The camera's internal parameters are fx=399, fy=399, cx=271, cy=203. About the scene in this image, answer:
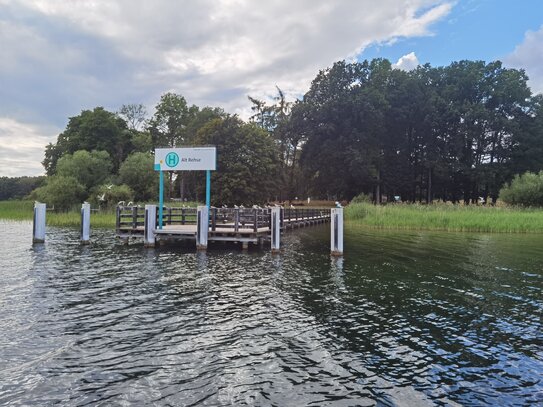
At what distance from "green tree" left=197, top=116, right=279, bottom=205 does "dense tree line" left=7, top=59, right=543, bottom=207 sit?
136 mm

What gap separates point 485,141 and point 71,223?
55940 mm

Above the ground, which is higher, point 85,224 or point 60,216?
point 85,224

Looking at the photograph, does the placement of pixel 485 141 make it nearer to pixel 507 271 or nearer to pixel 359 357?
pixel 507 271

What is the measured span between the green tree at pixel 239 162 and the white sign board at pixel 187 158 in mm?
27068

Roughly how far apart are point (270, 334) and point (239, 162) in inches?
1728

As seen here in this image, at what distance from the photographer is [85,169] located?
46.9m

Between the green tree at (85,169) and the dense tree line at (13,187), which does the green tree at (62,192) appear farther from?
the dense tree line at (13,187)

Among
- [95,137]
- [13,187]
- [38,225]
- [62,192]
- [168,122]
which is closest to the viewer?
[38,225]

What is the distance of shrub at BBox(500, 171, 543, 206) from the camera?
1551 inches

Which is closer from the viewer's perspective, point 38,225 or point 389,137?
point 38,225

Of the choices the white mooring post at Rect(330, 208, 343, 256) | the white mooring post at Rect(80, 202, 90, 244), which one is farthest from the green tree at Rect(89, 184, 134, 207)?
the white mooring post at Rect(330, 208, 343, 256)

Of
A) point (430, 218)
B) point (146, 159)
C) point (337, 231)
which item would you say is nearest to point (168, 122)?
point (146, 159)

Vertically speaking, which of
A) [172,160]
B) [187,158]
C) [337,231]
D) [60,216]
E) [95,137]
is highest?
[95,137]

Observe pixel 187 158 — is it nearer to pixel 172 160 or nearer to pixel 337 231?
pixel 172 160
